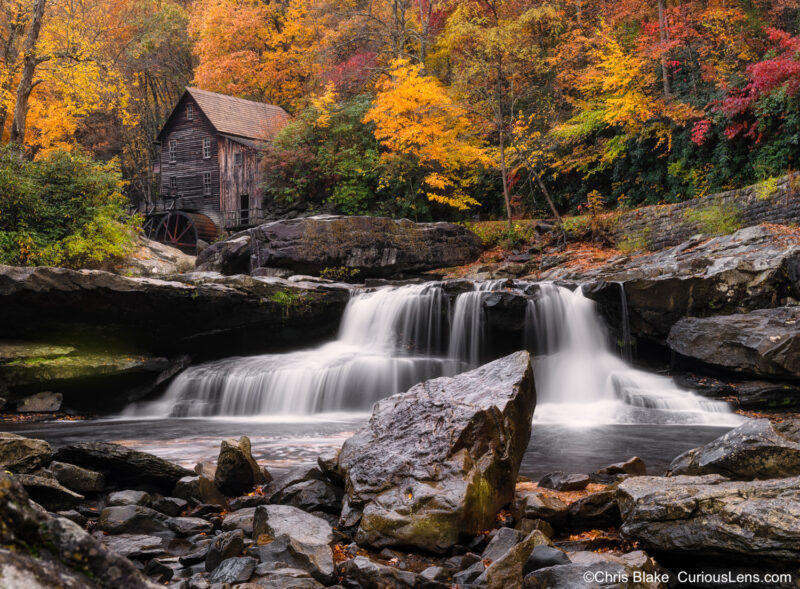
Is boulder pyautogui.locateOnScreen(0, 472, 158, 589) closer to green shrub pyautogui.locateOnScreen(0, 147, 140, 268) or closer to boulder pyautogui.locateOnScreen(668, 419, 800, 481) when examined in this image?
boulder pyautogui.locateOnScreen(668, 419, 800, 481)

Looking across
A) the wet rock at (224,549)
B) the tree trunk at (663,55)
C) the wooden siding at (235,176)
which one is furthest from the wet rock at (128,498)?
the wooden siding at (235,176)

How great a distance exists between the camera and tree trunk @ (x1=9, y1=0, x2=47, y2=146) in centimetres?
1608

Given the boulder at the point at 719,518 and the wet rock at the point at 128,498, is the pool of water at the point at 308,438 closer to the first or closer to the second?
the wet rock at the point at 128,498

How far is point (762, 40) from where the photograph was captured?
19.5 metres

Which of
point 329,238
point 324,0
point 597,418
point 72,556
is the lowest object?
point 597,418

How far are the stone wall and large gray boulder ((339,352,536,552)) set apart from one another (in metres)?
12.4

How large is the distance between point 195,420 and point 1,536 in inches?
416

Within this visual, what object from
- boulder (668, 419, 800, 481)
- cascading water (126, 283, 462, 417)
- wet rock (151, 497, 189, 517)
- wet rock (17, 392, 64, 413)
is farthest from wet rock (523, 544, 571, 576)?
wet rock (17, 392, 64, 413)

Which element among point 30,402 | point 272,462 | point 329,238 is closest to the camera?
point 272,462

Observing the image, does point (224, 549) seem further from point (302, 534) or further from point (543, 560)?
point (543, 560)

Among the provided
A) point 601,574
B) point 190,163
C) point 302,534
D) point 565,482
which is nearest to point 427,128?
point 565,482

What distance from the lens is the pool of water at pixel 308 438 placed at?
6941 mm

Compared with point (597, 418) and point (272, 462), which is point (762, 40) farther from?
point (272, 462)

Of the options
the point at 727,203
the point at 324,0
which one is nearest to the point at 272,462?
the point at 727,203
